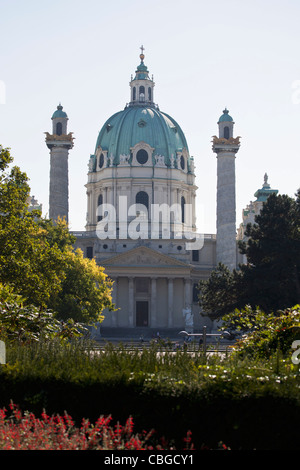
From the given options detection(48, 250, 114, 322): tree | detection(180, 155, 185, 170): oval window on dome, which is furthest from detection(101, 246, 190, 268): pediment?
detection(48, 250, 114, 322): tree

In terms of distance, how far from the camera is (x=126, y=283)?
9625cm

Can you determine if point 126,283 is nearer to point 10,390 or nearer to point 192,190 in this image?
point 192,190

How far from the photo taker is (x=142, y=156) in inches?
4321

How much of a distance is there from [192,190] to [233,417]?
100 meters

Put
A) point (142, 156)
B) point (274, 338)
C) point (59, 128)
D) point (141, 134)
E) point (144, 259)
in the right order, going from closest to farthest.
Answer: point (274, 338), point (144, 259), point (59, 128), point (142, 156), point (141, 134)

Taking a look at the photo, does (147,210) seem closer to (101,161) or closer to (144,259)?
(101,161)

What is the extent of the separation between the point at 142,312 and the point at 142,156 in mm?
23512

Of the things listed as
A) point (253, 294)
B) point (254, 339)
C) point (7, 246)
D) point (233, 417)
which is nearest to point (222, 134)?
point (253, 294)

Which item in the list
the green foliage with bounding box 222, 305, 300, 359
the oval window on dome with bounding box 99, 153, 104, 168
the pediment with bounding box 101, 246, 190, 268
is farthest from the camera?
the oval window on dome with bounding box 99, 153, 104, 168

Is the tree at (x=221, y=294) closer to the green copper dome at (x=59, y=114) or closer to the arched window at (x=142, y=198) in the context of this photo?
the green copper dome at (x=59, y=114)

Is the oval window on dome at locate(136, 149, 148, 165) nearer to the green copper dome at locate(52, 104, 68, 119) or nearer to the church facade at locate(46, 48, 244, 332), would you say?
the church facade at locate(46, 48, 244, 332)

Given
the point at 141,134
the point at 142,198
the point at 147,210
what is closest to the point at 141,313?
the point at 147,210

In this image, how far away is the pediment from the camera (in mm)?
94562

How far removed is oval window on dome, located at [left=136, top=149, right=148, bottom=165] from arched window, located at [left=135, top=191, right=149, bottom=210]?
4.22m
